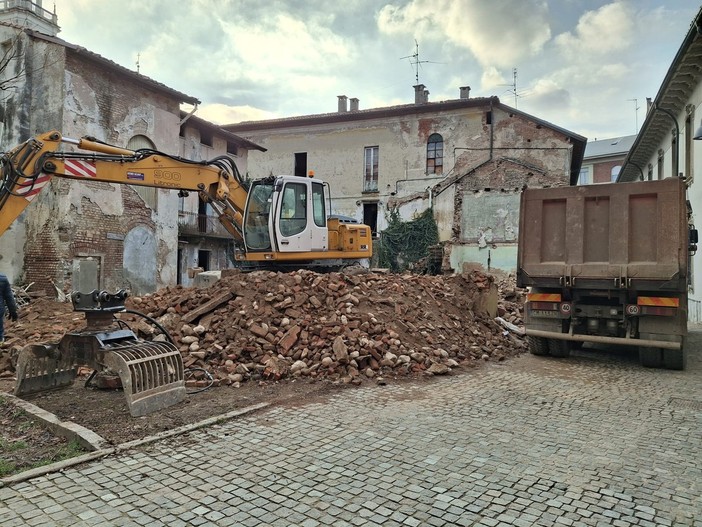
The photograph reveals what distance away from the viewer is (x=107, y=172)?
26.1 ft

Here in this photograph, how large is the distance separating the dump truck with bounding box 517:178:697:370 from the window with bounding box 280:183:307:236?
446cm

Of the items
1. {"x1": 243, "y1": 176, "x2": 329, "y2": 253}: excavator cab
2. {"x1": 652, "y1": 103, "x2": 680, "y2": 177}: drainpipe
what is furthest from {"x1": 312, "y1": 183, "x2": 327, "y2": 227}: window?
{"x1": 652, "y1": 103, "x2": 680, "y2": 177}: drainpipe

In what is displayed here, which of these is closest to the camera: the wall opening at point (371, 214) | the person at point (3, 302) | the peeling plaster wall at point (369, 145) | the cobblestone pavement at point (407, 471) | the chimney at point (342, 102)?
the cobblestone pavement at point (407, 471)

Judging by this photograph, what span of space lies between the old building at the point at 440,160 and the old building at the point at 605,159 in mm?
23257

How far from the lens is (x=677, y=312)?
7.31 metres

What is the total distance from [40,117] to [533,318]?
1514 centimetres

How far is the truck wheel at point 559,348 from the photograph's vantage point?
8586 millimetres

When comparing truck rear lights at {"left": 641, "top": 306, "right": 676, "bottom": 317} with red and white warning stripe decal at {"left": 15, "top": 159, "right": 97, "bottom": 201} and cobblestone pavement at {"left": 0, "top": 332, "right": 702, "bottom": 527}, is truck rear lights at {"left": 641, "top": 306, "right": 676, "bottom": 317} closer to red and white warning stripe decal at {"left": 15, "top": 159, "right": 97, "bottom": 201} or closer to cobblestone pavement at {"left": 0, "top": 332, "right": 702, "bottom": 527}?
cobblestone pavement at {"left": 0, "top": 332, "right": 702, "bottom": 527}

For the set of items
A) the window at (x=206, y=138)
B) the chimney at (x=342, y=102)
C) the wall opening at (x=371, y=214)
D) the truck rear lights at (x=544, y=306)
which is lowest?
the truck rear lights at (x=544, y=306)

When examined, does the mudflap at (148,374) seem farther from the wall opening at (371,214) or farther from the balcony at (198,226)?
the wall opening at (371,214)

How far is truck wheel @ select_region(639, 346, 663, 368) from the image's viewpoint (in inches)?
302

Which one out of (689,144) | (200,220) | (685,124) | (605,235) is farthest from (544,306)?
(200,220)

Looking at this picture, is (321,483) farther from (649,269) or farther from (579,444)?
(649,269)

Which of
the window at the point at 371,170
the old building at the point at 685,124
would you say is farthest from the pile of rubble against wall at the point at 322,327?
the window at the point at 371,170
